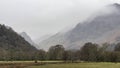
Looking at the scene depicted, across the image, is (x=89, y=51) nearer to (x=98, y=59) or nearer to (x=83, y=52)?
(x=83, y=52)

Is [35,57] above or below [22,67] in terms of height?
above

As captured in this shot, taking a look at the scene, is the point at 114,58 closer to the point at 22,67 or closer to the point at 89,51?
the point at 89,51

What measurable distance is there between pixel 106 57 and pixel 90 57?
15.4m

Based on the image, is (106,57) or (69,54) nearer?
(106,57)

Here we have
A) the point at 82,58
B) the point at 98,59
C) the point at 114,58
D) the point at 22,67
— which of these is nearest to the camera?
the point at 22,67

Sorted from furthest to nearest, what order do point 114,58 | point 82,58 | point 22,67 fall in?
point 82,58
point 114,58
point 22,67

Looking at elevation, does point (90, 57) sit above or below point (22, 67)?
above

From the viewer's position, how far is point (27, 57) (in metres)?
198

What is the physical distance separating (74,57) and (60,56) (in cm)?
1114

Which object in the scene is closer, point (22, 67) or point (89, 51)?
point (22, 67)

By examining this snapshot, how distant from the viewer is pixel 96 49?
19725 cm

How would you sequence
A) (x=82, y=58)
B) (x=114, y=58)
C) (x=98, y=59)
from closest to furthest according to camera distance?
(x=114, y=58)
(x=98, y=59)
(x=82, y=58)

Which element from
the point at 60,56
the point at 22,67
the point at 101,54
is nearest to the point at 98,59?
the point at 101,54

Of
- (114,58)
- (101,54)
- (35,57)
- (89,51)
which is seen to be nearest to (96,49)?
(89,51)
